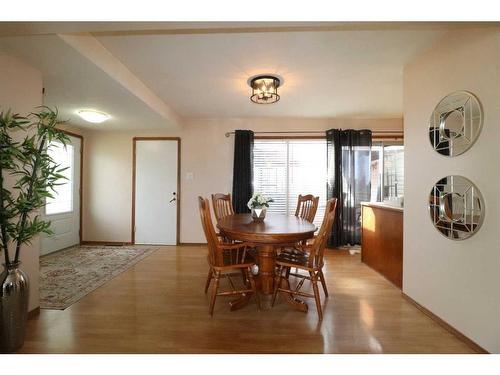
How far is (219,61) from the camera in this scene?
2410 mm

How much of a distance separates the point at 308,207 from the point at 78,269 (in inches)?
122

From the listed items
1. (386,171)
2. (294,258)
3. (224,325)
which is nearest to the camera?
(224,325)

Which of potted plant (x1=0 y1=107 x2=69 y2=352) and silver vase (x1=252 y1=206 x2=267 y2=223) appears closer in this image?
potted plant (x1=0 y1=107 x2=69 y2=352)

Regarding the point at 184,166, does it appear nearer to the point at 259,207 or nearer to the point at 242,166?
the point at 242,166

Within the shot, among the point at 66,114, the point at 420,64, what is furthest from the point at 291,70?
the point at 66,114

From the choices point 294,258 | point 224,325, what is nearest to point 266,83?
point 294,258

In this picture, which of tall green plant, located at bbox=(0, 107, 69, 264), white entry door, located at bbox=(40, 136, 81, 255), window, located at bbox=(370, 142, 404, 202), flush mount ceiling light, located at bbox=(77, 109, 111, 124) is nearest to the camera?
tall green plant, located at bbox=(0, 107, 69, 264)

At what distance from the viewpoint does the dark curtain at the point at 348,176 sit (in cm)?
435

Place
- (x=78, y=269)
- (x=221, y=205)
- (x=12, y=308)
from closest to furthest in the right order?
(x=12, y=308), (x=78, y=269), (x=221, y=205)

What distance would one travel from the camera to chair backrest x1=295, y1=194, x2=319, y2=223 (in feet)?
10.2

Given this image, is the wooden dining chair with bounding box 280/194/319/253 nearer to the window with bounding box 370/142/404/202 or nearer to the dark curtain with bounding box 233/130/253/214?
the dark curtain with bounding box 233/130/253/214

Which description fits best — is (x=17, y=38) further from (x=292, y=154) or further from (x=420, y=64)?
(x=292, y=154)

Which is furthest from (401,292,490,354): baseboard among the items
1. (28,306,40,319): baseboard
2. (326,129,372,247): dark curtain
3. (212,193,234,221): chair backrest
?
(28,306,40,319): baseboard

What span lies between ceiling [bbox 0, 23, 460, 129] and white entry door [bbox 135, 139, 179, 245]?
0.93 m
